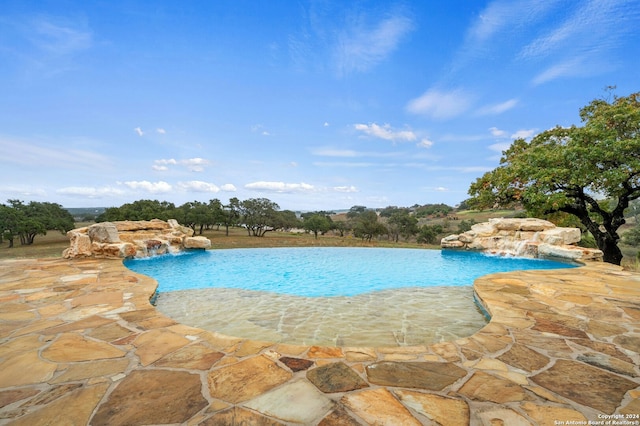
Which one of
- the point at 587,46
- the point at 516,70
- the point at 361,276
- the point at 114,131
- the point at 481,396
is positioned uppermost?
the point at 516,70

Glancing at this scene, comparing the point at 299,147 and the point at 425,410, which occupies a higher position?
the point at 299,147

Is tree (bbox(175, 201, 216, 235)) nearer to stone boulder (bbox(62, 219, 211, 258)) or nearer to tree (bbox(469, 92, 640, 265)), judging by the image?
stone boulder (bbox(62, 219, 211, 258))

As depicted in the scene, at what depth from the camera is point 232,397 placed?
5.14 ft

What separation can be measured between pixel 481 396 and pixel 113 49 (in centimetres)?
1267

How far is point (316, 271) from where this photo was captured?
8.66 meters

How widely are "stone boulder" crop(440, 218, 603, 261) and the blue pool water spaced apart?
506 mm

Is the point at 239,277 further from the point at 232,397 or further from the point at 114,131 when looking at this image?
the point at 114,131

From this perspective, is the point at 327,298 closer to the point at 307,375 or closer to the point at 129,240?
the point at 307,375

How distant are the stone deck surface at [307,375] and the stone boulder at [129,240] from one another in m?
5.98

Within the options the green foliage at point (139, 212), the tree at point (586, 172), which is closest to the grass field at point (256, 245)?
the tree at point (586, 172)

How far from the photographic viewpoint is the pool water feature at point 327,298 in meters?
3.36

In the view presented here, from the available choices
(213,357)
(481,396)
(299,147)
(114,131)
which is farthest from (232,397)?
(299,147)

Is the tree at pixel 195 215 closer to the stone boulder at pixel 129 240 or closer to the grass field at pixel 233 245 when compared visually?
the grass field at pixel 233 245

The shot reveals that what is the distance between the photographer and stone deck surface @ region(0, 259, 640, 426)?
1433mm
